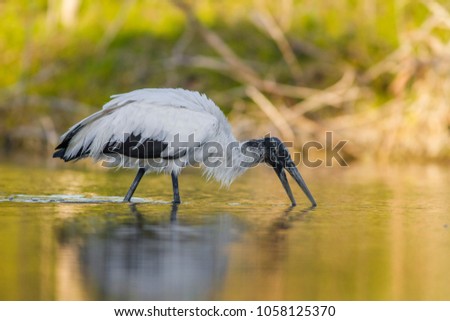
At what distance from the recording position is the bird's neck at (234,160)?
12.1 metres

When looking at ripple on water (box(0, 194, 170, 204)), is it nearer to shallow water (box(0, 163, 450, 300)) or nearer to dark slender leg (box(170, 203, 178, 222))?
shallow water (box(0, 163, 450, 300))

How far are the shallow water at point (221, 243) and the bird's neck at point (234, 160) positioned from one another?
12.9 inches

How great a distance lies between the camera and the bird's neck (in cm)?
1207

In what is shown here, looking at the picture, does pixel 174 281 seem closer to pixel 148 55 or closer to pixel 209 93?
pixel 209 93

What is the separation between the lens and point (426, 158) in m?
18.9

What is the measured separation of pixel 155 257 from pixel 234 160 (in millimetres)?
4515

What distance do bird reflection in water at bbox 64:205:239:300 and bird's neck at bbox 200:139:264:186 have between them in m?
1.96

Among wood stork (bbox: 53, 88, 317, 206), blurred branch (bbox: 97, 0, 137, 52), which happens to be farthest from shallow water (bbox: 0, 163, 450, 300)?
blurred branch (bbox: 97, 0, 137, 52)

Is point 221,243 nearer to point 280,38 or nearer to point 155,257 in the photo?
point 155,257

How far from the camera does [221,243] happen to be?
8539mm

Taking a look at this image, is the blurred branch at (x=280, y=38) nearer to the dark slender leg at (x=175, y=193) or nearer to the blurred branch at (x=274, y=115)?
the blurred branch at (x=274, y=115)

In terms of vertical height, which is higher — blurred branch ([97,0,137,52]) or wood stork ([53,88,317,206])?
blurred branch ([97,0,137,52])

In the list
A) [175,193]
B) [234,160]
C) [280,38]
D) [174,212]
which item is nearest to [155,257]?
[174,212]
